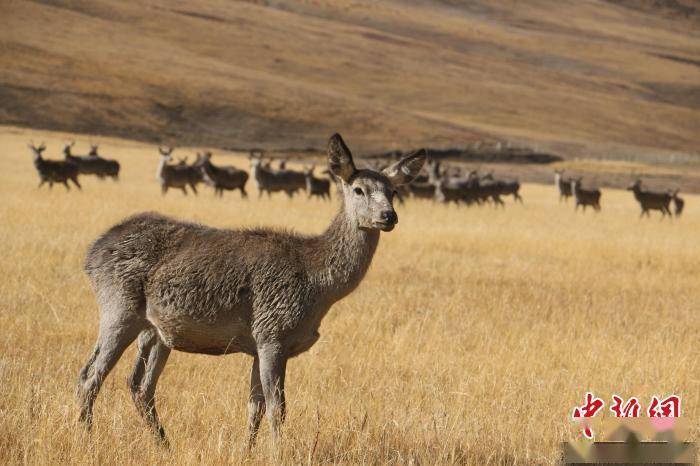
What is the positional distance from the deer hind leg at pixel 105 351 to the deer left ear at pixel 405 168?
74.7 inches

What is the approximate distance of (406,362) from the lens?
335 inches

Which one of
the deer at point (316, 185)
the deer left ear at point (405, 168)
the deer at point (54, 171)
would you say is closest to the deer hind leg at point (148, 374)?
the deer left ear at point (405, 168)

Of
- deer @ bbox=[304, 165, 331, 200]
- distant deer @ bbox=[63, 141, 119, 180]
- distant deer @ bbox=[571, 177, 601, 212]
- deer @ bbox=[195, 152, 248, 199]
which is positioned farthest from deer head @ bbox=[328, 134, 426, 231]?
distant deer @ bbox=[63, 141, 119, 180]

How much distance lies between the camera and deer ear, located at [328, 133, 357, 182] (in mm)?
5898

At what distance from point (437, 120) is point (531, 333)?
95882mm

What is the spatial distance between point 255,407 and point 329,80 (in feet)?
394

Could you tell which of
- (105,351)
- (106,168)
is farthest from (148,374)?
(106,168)

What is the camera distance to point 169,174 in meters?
31.4

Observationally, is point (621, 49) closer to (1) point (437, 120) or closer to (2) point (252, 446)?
(1) point (437, 120)

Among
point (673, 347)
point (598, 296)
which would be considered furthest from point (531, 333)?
point (598, 296)

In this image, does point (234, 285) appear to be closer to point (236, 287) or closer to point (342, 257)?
point (236, 287)

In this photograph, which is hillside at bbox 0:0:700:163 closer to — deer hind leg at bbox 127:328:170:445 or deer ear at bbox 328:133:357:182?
deer hind leg at bbox 127:328:170:445

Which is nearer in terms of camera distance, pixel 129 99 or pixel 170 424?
pixel 170 424

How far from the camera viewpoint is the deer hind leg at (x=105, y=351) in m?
5.89
